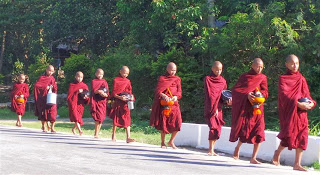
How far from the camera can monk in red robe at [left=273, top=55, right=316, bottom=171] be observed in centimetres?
909

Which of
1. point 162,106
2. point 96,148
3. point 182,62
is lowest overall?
point 96,148

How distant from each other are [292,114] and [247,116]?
1046 millimetres

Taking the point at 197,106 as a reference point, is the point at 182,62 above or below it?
above

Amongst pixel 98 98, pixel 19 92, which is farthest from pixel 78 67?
pixel 98 98

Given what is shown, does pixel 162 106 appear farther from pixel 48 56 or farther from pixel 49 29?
pixel 48 56

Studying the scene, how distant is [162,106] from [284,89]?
3.42m

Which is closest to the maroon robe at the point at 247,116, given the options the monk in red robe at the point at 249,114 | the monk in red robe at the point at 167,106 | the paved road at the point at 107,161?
the monk in red robe at the point at 249,114

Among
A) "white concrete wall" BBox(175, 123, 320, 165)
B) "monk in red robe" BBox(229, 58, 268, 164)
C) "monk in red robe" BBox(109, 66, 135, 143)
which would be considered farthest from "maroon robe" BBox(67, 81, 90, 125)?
"monk in red robe" BBox(229, 58, 268, 164)

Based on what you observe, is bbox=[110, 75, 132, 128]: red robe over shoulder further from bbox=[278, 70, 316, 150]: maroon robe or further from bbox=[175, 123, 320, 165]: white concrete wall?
bbox=[278, 70, 316, 150]: maroon robe

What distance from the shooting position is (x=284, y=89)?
9.27m

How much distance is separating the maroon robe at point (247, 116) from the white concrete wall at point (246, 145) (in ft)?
3.01

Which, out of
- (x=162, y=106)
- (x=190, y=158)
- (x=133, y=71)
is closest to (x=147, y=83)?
(x=133, y=71)

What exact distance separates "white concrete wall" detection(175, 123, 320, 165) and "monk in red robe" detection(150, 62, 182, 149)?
106 centimetres

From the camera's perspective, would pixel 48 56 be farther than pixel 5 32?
No
